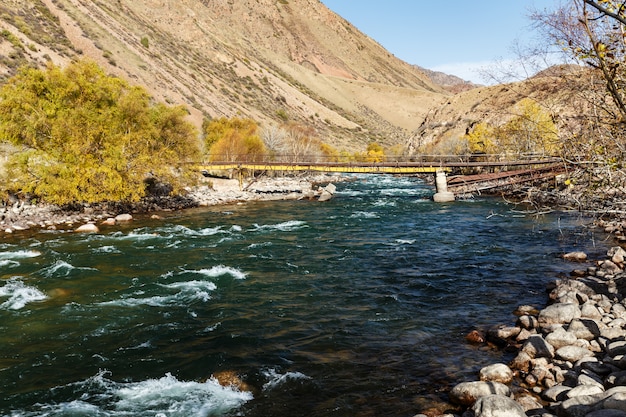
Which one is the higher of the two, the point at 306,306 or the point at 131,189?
the point at 131,189

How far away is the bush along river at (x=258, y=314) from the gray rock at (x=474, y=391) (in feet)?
1.36

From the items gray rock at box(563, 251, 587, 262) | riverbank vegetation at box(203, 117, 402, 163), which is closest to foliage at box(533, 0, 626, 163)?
gray rock at box(563, 251, 587, 262)

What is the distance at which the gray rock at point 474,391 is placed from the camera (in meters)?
7.47

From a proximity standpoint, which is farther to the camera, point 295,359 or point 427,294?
point 427,294

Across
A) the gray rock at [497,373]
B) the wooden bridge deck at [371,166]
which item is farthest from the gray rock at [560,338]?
the wooden bridge deck at [371,166]

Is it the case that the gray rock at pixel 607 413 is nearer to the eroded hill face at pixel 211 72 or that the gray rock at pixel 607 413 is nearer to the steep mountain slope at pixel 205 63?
the eroded hill face at pixel 211 72

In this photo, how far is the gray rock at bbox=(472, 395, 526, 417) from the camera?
20.8 feet

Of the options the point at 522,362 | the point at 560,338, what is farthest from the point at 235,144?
the point at 522,362

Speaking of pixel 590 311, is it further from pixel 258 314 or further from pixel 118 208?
pixel 118 208

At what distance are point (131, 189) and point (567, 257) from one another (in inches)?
980

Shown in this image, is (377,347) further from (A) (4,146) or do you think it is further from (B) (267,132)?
(B) (267,132)

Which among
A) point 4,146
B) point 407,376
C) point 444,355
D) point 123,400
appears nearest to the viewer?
point 123,400

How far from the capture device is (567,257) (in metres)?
16.6

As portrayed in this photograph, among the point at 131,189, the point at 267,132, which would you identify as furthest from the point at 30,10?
the point at 131,189
